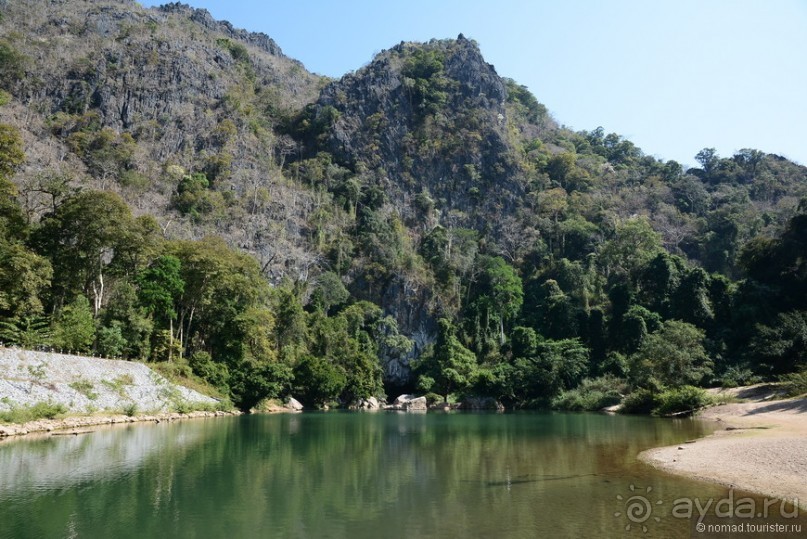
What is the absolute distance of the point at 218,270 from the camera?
45156 mm

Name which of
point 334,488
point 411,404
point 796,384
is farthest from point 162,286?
point 796,384

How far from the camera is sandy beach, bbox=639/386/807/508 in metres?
13.8

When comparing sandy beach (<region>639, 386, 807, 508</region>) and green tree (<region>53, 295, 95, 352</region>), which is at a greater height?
green tree (<region>53, 295, 95, 352</region>)

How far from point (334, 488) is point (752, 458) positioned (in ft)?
42.4

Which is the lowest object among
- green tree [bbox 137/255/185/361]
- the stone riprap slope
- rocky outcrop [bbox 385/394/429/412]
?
rocky outcrop [bbox 385/394/429/412]

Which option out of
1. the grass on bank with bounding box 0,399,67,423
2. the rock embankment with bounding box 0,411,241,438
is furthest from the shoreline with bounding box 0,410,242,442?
the grass on bank with bounding box 0,399,67,423

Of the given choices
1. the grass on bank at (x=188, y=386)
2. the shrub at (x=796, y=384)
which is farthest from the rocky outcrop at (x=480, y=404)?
the shrub at (x=796, y=384)

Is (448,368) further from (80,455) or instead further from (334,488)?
(334,488)

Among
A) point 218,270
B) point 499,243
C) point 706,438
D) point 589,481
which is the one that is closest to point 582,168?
point 499,243

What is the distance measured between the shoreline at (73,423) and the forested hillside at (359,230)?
6.10 metres

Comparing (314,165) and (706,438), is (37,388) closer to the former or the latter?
(706,438)

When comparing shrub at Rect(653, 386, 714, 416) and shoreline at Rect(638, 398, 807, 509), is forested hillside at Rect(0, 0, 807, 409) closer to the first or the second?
shrub at Rect(653, 386, 714, 416)

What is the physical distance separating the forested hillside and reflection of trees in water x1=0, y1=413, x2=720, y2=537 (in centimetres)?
1719

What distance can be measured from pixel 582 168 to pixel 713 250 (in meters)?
30.3
